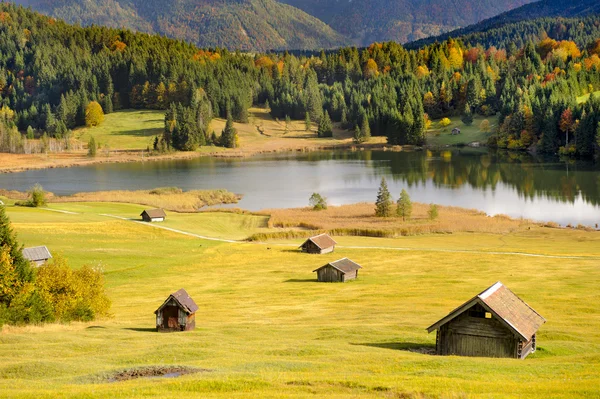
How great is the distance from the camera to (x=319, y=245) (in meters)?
78.8

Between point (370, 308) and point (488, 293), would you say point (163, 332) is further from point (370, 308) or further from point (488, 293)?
point (488, 293)

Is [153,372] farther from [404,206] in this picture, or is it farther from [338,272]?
[404,206]

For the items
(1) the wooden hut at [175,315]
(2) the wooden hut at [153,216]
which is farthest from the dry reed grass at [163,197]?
(1) the wooden hut at [175,315]

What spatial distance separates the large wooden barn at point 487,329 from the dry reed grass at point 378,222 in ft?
172

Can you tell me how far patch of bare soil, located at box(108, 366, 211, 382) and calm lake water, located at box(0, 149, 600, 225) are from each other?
74.9 metres

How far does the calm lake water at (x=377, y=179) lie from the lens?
114875 mm

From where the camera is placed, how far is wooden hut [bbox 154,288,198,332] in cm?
4603

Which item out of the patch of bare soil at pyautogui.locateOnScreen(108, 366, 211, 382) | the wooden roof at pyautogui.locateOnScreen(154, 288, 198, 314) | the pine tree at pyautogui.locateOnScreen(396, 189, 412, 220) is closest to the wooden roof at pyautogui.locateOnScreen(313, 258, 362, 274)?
the wooden roof at pyautogui.locateOnScreen(154, 288, 198, 314)

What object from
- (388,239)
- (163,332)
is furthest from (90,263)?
(388,239)

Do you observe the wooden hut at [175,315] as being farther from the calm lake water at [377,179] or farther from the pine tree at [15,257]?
the calm lake water at [377,179]

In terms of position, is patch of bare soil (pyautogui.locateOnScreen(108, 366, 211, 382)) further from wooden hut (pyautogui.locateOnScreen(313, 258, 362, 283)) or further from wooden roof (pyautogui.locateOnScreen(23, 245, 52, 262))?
wooden roof (pyautogui.locateOnScreen(23, 245, 52, 262))

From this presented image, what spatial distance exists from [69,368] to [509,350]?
20.8 m

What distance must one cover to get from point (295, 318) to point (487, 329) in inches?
618

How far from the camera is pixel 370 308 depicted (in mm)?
52156
